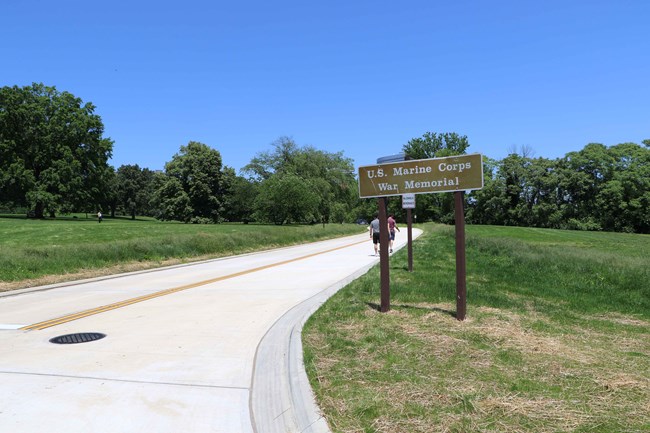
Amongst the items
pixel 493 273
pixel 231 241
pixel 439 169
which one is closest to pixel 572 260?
pixel 493 273

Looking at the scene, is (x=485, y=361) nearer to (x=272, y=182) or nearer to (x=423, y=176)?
(x=423, y=176)

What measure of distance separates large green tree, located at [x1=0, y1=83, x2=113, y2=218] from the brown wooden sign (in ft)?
194

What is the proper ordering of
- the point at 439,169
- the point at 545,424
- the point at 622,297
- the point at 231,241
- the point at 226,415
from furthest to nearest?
the point at 231,241
the point at 622,297
the point at 439,169
the point at 226,415
the point at 545,424

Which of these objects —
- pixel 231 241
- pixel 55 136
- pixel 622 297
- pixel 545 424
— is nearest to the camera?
pixel 545 424

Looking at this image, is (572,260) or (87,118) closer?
(572,260)

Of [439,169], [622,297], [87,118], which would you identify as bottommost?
[622,297]

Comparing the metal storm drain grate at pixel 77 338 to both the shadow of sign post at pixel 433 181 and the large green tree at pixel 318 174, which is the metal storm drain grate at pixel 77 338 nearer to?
the shadow of sign post at pixel 433 181

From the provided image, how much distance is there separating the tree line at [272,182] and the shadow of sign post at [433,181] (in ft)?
125

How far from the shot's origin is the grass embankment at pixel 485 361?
373cm

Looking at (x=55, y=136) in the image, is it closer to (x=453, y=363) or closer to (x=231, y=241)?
(x=231, y=241)

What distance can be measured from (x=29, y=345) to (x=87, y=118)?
6726 cm

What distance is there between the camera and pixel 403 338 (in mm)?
6168

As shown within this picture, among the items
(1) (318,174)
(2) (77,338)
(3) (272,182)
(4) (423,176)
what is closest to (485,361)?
(4) (423,176)

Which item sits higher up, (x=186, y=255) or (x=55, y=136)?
(x=55, y=136)
